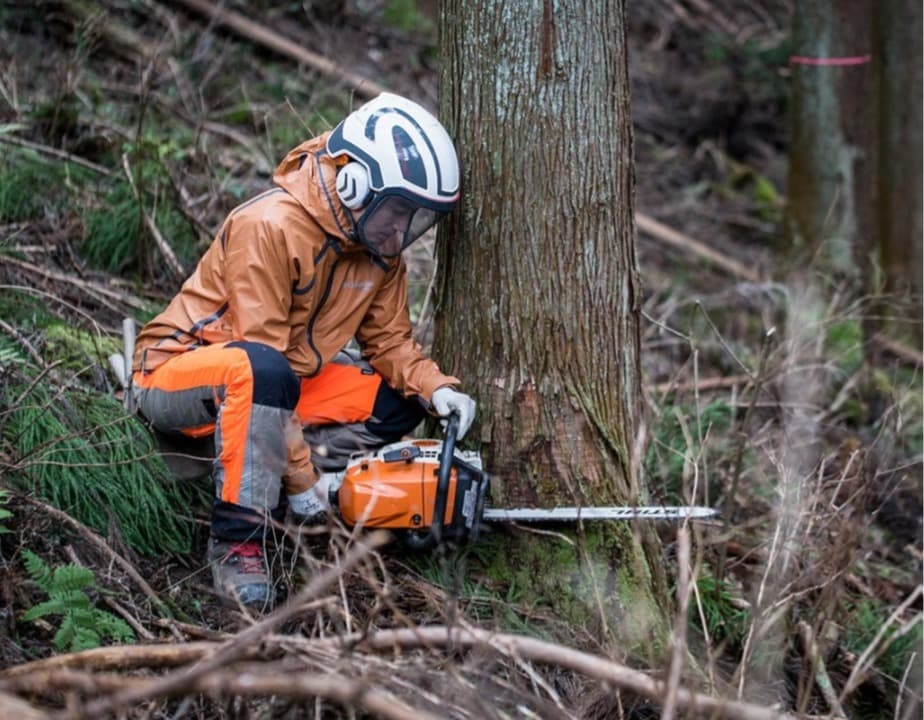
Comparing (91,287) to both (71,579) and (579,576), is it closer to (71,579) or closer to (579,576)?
(71,579)

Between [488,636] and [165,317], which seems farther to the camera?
[165,317]

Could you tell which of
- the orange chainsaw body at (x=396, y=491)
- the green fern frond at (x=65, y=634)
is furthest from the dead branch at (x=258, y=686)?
the orange chainsaw body at (x=396, y=491)

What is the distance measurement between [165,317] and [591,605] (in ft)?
5.97

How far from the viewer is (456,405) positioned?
3785 mm

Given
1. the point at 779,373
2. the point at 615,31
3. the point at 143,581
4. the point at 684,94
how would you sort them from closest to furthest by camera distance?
the point at 143,581 < the point at 615,31 < the point at 779,373 < the point at 684,94

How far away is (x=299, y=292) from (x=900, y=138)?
539 cm

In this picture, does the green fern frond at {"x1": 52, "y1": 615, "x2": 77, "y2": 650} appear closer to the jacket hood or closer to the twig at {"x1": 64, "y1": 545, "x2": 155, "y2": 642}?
the twig at {"x1": 64, "y1": 545, "x2": 155, "y2": 642}

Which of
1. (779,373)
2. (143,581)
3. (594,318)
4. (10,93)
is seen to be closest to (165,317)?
(143,581)

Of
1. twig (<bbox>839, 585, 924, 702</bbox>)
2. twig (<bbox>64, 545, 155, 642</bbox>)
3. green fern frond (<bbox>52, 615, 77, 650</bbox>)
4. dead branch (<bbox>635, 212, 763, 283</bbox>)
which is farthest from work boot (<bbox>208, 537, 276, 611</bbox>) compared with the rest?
dead branch (<bbox>635, 212, 763, 283</bbox>)

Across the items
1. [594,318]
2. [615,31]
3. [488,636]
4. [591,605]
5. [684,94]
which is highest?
[684,94]

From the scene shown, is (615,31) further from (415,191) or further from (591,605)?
(591,605)

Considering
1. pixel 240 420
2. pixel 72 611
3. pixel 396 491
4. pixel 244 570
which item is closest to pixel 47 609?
pixel 72 611

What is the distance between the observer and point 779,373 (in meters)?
5.66

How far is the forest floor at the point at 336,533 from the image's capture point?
291cm
